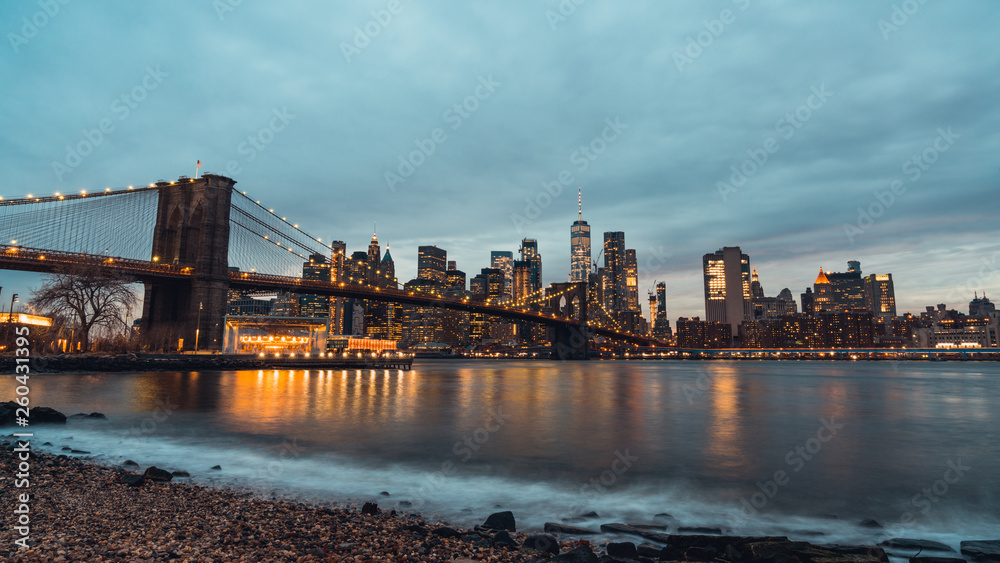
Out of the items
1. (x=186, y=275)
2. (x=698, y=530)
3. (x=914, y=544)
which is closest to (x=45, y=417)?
(x=698, y=530)

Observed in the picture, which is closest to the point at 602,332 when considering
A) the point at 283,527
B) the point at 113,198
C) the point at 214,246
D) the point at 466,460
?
the point at 214,246

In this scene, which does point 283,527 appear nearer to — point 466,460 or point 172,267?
point 466,460

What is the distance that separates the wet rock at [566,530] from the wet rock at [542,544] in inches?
31.9

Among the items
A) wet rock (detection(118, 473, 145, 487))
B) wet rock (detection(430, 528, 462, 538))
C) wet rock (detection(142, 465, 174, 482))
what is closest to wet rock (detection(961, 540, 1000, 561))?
wet rock (detection(430, 528, 462, 538))

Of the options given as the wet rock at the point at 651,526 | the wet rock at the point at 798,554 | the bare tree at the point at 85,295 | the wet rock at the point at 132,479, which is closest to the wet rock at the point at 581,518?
the wet rock at the point at 651,526

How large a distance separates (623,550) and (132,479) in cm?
851

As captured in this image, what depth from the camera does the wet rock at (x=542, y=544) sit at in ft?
21.4

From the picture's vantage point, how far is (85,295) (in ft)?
141

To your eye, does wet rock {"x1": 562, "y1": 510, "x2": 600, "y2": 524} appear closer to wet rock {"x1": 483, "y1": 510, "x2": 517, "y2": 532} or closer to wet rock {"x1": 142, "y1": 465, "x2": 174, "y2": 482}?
wet rock {"x1": 483, "y1": 510, "x2": 517, "y2": 532}

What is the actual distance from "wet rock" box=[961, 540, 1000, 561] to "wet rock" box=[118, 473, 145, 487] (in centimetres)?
1312

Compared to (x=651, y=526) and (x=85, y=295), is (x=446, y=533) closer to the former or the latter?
(x=651, y=526)

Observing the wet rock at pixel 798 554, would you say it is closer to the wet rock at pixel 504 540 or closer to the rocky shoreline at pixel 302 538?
the rocky shoreline at pixel 302 538

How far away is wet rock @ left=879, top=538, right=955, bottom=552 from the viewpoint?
7.34 metres

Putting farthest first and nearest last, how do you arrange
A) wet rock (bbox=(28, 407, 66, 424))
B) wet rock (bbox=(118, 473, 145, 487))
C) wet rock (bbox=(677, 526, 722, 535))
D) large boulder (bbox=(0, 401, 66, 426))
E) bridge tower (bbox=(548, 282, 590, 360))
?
bridge tower (bbox=(548, 282, 590, 360)) < wet rock (bbox=(28, 407, 66, 424)) < large boulder (bbox=(0, 401, 66, 426)) < wet rock (bbox=(118, 473, 145, 487)) < wet rock (bbox=(677, 526, 722, 535))
